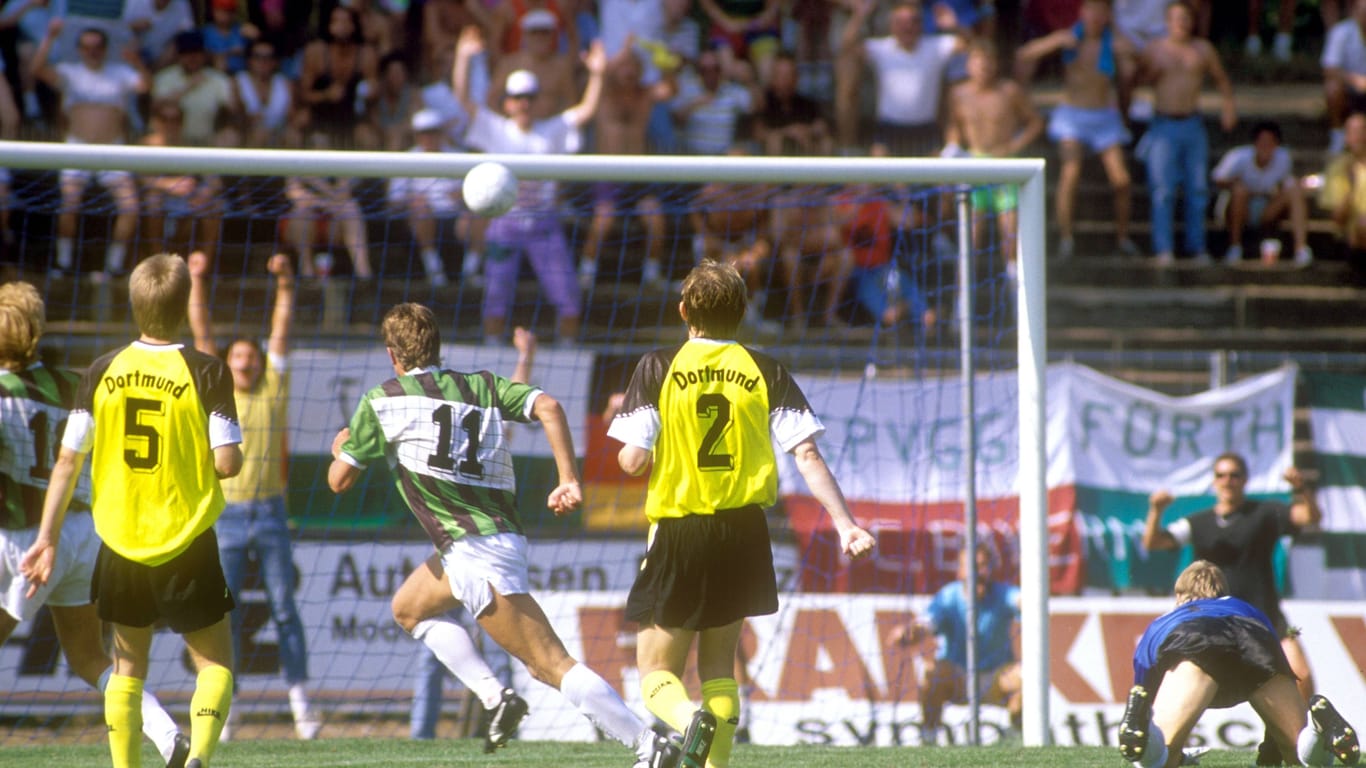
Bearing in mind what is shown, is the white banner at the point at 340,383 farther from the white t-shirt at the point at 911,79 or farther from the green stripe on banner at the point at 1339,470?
the white t-shirt at the point at 911,79

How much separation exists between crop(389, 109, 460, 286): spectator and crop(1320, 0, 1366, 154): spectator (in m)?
7.85

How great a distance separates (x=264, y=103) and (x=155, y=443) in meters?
8.20

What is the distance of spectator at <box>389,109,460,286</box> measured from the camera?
1125 centimetres

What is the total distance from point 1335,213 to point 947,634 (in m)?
6.44

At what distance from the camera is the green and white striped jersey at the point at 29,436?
6125mm

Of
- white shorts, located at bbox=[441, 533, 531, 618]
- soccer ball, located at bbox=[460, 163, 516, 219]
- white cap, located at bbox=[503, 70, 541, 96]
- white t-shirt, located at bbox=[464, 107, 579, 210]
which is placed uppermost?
white cap, located at bbox=[503, 70, 541, 96]

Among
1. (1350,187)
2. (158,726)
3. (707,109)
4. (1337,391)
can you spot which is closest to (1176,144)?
(1350,187)

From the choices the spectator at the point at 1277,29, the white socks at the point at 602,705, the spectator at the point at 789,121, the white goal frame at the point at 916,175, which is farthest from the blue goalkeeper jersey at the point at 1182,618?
the spectator at the point at 1277,29

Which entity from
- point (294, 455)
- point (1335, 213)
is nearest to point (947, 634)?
point (294, 455)

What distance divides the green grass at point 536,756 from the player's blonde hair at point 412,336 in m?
2.04

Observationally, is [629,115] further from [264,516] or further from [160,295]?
[160,295]

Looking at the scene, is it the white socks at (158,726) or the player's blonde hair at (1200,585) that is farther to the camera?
the player's blonde hair at (1200,585)

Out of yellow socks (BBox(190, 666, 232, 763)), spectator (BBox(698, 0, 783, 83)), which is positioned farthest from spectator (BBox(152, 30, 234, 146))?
yellow socks (BBox(190, 666, 232, 763))

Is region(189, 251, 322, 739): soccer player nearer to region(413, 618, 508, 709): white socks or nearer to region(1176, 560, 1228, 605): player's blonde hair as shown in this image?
region(413, 618, 508, 709): white socks
